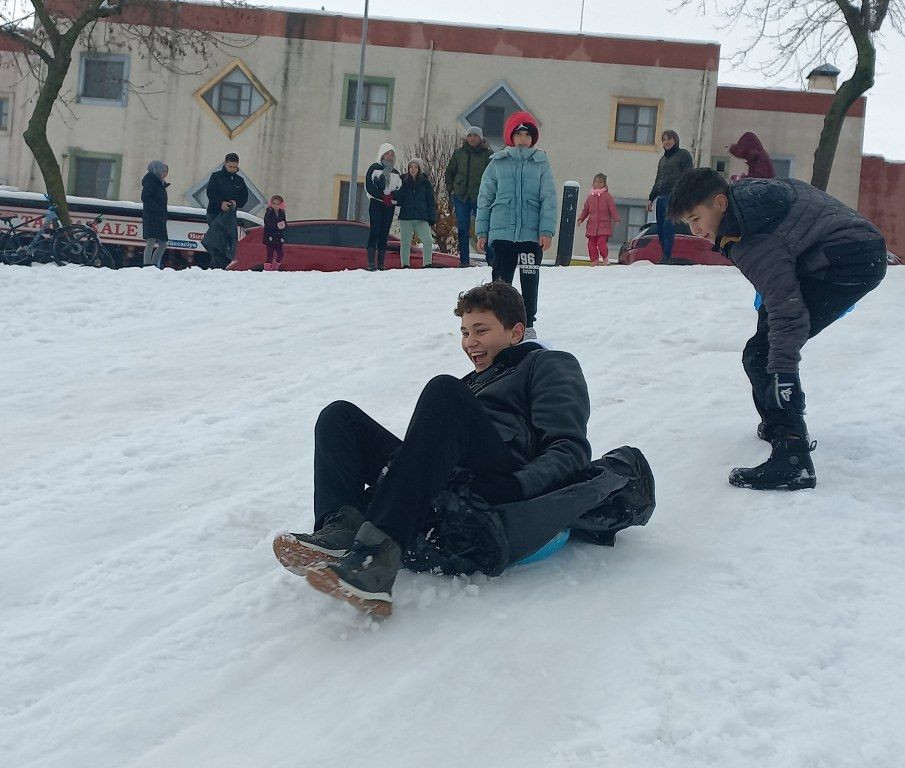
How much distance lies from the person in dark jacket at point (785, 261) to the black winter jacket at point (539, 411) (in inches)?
47.2

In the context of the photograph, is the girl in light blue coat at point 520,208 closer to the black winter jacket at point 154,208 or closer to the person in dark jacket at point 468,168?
the person in dark jacket at point 468,168

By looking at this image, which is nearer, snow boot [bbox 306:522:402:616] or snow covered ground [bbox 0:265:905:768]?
snow covered ground [bbox 0:265:905:768]

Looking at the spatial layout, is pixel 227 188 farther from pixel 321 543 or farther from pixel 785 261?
pixel 321 543

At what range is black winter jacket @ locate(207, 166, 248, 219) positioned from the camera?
12938 mm

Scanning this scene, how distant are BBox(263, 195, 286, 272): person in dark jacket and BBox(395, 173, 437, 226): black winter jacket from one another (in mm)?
2666

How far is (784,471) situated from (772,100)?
2746 centimetres

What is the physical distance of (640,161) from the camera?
29.7m

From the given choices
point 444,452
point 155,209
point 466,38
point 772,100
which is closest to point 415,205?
point 155,209

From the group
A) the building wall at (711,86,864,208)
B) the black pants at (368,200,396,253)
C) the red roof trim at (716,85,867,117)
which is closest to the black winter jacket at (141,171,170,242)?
the black pants at (368,200,396,253)

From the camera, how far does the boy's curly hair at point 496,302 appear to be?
380 cm

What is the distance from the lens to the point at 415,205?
13.0 m

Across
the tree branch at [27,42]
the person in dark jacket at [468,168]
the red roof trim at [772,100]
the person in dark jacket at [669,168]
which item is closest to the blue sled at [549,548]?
the person in dark jacket at [468,168]

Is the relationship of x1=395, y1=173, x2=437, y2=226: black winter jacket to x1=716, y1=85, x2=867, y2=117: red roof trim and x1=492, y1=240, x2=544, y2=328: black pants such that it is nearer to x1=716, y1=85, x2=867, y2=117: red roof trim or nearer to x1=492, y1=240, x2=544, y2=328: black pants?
x1=492, y1=240, x2=544, y2=328: black pants

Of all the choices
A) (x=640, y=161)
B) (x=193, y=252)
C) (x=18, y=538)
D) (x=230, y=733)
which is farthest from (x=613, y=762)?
(x=640, y=161)
